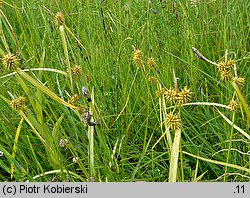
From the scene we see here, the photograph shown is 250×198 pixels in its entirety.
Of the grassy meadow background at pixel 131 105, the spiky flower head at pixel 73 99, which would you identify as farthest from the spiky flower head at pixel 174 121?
the spiky flower head at pixel 73 99

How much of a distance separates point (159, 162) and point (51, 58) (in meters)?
0.64

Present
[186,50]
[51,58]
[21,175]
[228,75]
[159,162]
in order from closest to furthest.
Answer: [228,75] < [21,175] < [159,162] < [186,50] < [51,58]

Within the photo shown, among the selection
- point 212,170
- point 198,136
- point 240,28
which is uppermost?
point 240,28

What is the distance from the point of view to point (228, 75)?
3.22 feet

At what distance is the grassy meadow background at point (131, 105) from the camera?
125cm

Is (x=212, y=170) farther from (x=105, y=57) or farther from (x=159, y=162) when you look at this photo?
(x=105, y=57)

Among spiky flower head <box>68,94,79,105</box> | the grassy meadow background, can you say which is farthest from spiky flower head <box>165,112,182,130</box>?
spiky flower head <box>68,94,79,105</box>

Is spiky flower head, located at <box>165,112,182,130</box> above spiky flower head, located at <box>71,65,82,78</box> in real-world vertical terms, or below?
below

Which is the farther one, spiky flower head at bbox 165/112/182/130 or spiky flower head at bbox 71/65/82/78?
spiky flower head at bbox 71/65/82/78

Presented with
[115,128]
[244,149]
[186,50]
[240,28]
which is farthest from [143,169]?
[240,28]

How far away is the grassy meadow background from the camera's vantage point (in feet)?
4.11

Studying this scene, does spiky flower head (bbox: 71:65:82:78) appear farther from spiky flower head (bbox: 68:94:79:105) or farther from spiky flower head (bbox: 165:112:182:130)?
spiky flower head (bbox: 165:112:182:130)

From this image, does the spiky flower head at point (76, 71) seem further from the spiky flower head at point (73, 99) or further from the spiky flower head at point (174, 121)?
the spiky flower head at point (174, 121)

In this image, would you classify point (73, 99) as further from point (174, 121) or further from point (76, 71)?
point (174, 121)
